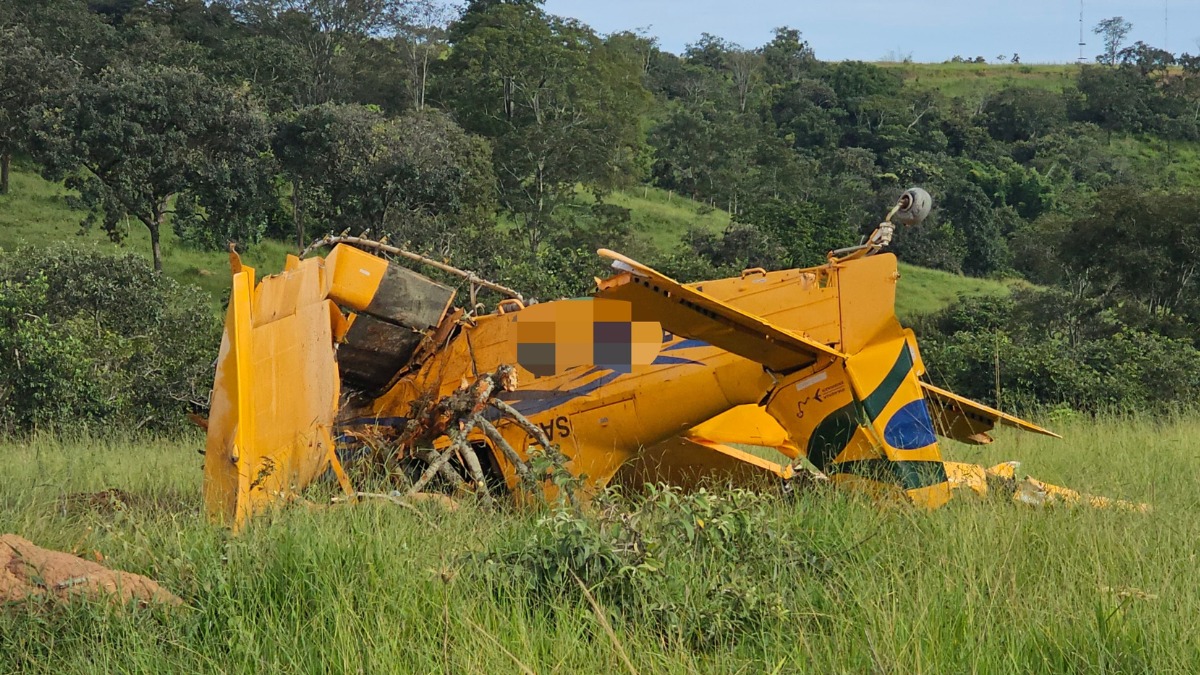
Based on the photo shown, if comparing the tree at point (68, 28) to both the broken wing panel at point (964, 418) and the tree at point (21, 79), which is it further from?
the broken wing panel at point (964, 418)

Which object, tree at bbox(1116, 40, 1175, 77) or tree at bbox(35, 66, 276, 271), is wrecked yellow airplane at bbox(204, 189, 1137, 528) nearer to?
tree at bbox(35, 66, 276, 271)

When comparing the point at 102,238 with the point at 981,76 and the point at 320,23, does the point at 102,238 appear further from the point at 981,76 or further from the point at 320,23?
the point at 981,76

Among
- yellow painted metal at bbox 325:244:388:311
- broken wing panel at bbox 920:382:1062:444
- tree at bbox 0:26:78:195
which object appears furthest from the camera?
tree at bbox 0:26:78:195

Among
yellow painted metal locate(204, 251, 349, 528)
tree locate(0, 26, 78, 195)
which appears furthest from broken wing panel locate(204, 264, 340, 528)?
tree locate(0, 26, 78, 195)

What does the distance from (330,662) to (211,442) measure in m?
2.78

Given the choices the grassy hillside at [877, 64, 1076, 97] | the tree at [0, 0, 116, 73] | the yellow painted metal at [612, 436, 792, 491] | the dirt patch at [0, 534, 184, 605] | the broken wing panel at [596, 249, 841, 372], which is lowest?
the yellow painted metal at [612, 436, 792, 491]

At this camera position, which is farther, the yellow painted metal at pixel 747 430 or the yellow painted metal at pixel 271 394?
the yellow painted metal at pixel 747 430

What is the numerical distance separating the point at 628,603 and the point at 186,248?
118 ft

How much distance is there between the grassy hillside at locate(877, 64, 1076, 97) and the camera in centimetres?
8645

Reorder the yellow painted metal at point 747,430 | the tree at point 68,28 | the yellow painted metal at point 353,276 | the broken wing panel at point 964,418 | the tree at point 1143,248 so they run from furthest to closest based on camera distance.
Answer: the tree at point 68,28 < the tree at point 1143,248 < the yellow painted metal at point 747,430 < the broken wing panel at point 964,418 < the yellow painted metal at point 353,276

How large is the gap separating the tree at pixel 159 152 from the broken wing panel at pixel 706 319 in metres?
29.0

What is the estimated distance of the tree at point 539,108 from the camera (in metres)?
43.6

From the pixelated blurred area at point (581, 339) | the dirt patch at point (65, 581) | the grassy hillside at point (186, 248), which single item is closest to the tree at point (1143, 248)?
the grassy hillside at point (186, 248)

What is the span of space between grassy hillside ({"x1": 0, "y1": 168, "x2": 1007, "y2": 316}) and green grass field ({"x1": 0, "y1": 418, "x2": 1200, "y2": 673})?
85.8 feet
